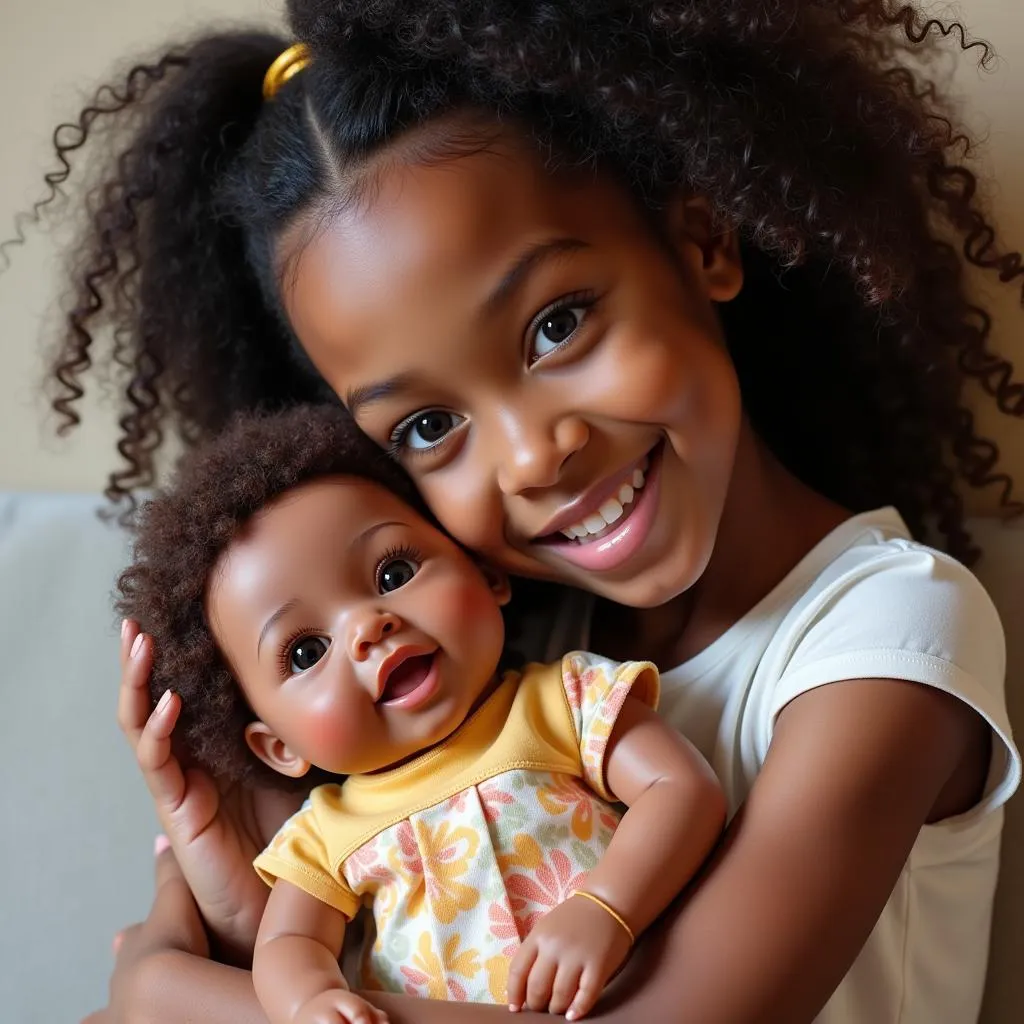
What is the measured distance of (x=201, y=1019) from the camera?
96cm

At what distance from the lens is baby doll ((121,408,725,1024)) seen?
2.92ft

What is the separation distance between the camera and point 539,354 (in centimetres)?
93

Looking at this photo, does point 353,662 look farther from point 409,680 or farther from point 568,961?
point 568,961

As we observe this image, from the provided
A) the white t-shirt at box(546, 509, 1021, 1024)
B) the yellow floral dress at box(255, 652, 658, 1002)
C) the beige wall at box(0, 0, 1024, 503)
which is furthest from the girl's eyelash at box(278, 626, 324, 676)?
the beige wall at box(0, 0, 1024, 503)

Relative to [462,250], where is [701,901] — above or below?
below

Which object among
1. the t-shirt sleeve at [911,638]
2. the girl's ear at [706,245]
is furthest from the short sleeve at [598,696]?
the girl's ear at [706,245]

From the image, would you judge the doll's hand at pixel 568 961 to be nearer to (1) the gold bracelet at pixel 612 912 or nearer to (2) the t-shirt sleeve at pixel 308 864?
(1) the gold bracelet at pixel 612 912

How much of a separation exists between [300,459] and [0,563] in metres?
0.59

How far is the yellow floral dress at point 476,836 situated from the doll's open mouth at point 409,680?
53 mm

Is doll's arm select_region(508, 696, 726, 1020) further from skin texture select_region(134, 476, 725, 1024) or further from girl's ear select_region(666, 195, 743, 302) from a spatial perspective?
girl's ear select_region(666, 195, 743, 302)

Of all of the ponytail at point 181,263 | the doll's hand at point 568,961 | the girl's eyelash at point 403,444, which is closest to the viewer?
the doll's hand at point 568,961

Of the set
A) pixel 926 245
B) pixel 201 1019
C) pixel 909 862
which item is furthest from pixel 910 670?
pixel 201 1019

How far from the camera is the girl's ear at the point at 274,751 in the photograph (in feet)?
3.32

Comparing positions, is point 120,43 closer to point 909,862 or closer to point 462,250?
point 462,250
